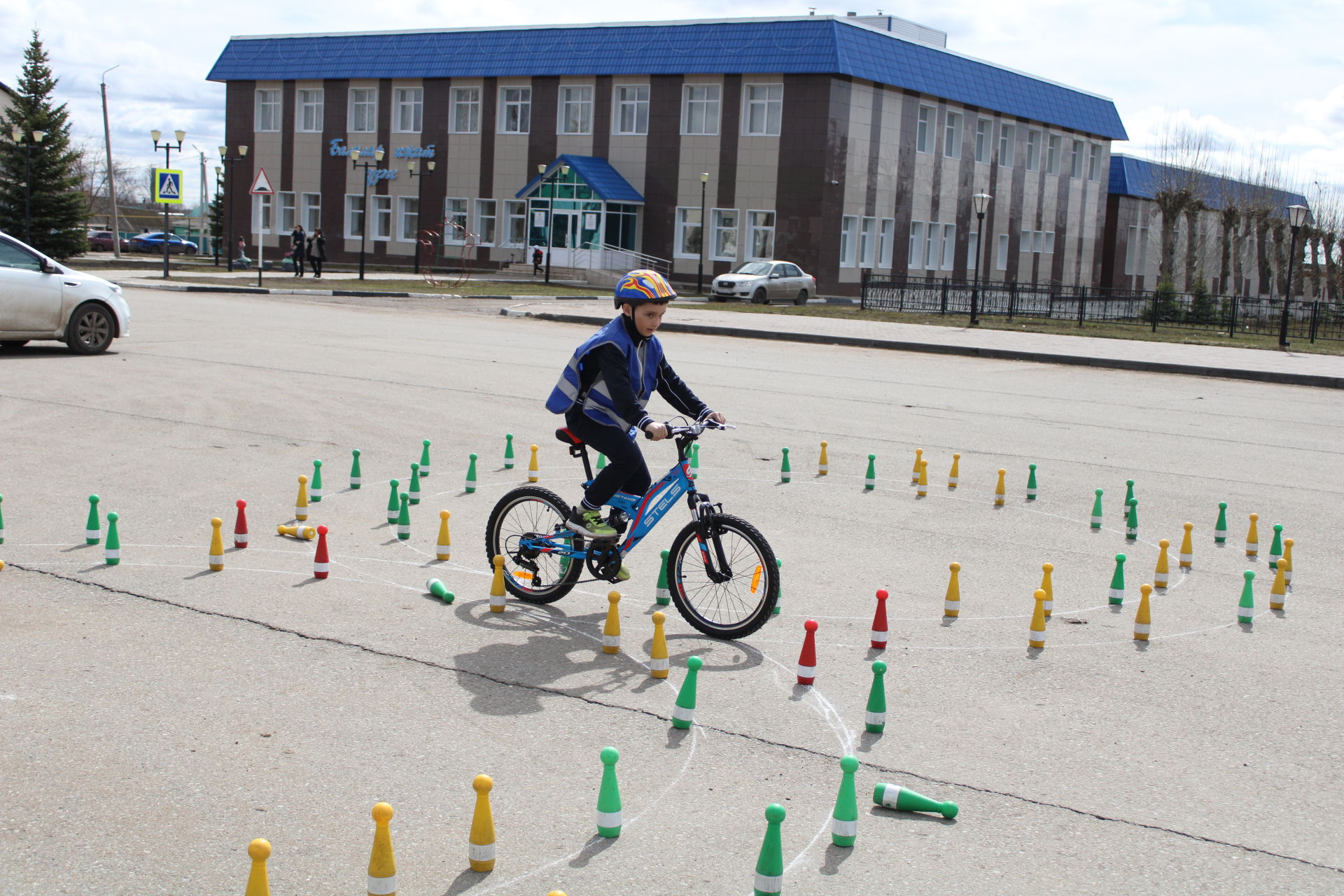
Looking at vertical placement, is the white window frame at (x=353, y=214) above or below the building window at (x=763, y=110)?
below

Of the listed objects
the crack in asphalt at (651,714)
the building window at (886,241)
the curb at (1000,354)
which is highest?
the building window at (886,241)

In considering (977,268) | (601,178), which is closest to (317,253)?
(601,178)

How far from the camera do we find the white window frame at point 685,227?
175 ft

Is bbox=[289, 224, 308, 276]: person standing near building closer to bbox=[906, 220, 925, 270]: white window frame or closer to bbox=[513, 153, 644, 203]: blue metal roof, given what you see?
bbox=[513, 153, 644, 203]: blue metal roof

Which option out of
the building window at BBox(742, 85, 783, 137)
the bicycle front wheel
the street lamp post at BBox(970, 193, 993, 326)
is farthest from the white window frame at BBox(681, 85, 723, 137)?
the bicycle front wheel

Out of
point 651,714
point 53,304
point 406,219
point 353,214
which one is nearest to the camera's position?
point 651,714

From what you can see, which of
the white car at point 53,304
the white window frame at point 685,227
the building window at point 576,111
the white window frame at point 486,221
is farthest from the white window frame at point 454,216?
the white car at point 53,304

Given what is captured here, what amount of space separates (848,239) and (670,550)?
47080 millimetres

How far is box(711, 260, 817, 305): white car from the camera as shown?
42875 mm

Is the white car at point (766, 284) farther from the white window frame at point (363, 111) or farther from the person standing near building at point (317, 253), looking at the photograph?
the white window frame at point (363, 111)

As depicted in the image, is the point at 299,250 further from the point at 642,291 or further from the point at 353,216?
the point at 642,291

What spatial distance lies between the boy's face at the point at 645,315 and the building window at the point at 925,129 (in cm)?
5082

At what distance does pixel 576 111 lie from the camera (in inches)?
2167

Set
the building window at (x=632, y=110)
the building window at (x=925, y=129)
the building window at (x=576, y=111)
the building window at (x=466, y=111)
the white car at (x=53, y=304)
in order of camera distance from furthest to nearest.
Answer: the building window at (x=466, y=111), the building window at (x=576, y=111), the building window at (x=925, y=129), the building window at (x=632, y=110), the white car at (x=53, y=304)
